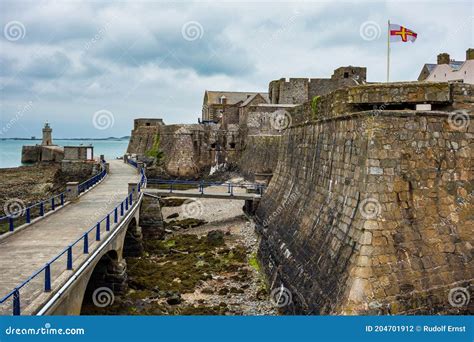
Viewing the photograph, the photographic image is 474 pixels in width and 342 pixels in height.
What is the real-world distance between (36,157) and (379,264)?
215 ft

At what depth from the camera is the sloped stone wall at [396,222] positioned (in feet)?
27.9

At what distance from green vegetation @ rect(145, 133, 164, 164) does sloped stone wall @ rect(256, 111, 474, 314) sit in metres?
37.7

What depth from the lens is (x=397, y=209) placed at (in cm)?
898

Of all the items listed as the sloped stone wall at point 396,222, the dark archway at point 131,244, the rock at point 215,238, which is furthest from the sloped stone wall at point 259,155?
the sloped stone wall at point 396,222

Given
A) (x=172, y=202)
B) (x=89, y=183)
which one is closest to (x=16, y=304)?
(x=89, y=183)

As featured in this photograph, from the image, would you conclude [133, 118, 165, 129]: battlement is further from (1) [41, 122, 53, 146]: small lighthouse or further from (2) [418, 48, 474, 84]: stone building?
(2) [418, 48, 474, 84]: stone building

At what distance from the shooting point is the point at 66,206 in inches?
731

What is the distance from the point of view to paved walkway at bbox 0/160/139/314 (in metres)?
9.02

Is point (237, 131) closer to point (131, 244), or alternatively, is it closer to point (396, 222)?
point (131, 244)

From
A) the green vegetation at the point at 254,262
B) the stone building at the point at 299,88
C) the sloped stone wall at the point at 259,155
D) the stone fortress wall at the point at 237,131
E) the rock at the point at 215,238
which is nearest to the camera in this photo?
the green vegetation at the point at 254,262

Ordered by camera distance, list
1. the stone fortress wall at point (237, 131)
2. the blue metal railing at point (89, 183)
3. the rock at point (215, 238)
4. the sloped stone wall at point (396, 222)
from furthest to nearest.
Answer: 1. the stone fortress wall at point (237, 131)
2. the blue metal railing at point (89, 183)
3. the rock at point (215, 238)
4. the sloped stone wall at point (396, 222)

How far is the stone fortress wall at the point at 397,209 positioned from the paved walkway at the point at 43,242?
599 cm

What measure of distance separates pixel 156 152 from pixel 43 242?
3604 cm

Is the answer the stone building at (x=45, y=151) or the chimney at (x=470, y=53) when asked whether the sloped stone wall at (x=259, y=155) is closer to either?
the chimney at (x=470, y=53)
